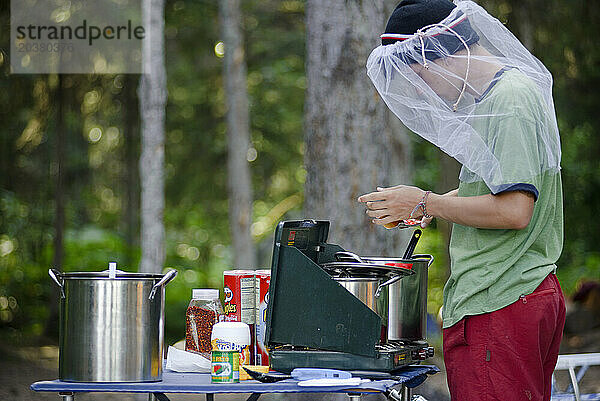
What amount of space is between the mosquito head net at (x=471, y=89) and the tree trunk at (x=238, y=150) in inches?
292

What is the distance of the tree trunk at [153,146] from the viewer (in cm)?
557

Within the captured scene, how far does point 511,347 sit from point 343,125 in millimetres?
2687

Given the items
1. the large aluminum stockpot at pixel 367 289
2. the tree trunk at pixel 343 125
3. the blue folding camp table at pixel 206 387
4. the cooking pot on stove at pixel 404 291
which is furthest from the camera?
the tree trunk at pixel 343 125

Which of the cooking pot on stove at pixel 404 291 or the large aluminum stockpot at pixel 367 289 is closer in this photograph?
the large aluminum stockpot at pixel 367 289

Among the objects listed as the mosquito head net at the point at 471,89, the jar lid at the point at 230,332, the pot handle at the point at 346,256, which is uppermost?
the mosquito head net at the point at 471,89

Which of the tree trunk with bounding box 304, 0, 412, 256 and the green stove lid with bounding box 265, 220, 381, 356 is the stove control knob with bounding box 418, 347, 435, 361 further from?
the tree trunk with bounding box 304, 0, 412, 256

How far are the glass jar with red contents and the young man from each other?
0.62 meters

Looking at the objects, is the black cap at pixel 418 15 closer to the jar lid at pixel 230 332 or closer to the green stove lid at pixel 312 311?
the green stove lid at pixel 312 311

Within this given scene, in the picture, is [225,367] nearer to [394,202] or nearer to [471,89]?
[394,202]

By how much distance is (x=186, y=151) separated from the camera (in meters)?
12.1

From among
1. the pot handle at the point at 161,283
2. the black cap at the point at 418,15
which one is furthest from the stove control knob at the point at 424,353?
the black cap at the point at 418,15

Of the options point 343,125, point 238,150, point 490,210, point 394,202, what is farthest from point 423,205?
point 238,150

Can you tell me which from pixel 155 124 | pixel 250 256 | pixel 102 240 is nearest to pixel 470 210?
pixel 155 124

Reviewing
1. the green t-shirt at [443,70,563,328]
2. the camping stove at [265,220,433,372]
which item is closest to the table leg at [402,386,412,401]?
the camping stove at [265,220,433,372]
